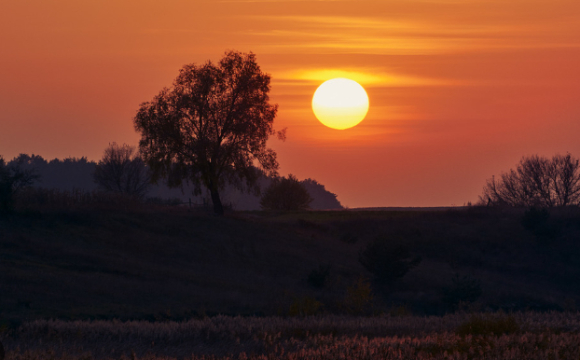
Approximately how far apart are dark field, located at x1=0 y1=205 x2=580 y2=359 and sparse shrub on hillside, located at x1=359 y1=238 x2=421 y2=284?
66cm

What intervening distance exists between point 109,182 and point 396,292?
2004 inches

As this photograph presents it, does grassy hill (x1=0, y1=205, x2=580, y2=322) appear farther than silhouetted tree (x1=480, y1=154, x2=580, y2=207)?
No

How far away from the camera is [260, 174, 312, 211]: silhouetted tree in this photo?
3292 inches

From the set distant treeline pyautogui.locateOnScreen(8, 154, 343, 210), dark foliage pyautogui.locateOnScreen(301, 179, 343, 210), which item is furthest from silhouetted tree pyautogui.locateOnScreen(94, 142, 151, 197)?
dark foliage pyautogui.locateOnScreen(301, 179, 343, 210)

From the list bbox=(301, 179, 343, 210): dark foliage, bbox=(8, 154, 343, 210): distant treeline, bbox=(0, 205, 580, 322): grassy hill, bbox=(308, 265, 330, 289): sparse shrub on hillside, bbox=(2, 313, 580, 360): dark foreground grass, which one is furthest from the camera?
bbox=(301, 179, 343, 210): dark foliage

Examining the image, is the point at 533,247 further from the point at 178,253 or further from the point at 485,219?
the point at 178,253

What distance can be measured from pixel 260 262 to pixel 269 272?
7.00 ft

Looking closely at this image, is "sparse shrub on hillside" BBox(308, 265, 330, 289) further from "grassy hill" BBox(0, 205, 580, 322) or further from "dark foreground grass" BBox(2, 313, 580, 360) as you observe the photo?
"dark foreground grass" BBox(2, 313, 580, 360)

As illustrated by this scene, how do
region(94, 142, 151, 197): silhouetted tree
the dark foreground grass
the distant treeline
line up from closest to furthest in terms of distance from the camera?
the dark foreground grass < region(94, 142, 151, 197): silhouetted tree < the distant treeline

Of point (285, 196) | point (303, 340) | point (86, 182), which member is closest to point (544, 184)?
point (285, 196)

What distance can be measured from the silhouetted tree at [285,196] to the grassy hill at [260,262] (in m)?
21.3

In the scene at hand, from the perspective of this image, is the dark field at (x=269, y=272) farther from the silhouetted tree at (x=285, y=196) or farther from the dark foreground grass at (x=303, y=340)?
the silhouetted tree at (x=285, y=196)

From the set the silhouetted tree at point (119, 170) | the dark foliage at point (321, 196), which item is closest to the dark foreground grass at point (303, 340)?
the silhouetted tree at point (119, 170)

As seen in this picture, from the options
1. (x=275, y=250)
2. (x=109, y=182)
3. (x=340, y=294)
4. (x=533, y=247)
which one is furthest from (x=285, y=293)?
(x=109, y=182)
